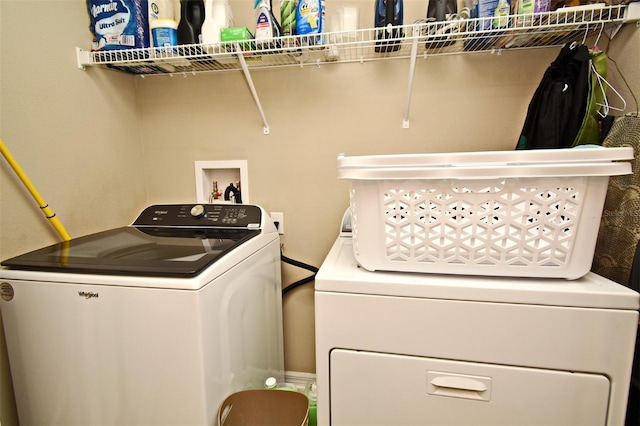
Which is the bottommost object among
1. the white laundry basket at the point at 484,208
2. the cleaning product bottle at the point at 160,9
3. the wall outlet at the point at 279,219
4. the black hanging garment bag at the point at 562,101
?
the wall outlet at the point at 279,219

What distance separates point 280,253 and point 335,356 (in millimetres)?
788

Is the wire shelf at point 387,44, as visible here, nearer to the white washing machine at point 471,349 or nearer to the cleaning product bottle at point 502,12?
the cleaning product bottle at point 502,12

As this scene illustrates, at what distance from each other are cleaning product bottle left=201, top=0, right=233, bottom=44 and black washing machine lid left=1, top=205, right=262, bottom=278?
712 millimetres

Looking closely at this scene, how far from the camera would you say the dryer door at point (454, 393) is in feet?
2.46

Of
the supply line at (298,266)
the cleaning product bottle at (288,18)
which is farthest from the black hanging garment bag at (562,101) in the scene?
the supply line at (298,266)

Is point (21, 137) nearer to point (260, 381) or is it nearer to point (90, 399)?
point (90, 399)

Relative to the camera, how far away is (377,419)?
33.2 inches

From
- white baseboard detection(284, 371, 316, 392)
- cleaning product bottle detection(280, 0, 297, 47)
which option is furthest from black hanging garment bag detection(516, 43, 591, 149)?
white baseboard detection(284, 371, 316, 392)

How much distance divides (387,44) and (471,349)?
1136 mm

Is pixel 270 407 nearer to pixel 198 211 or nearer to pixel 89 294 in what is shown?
pixel 89 294

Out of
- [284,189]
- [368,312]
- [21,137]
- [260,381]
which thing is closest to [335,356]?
[368,312]

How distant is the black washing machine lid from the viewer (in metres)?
0.88

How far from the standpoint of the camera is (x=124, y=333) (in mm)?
857

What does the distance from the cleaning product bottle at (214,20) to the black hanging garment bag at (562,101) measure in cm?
131
